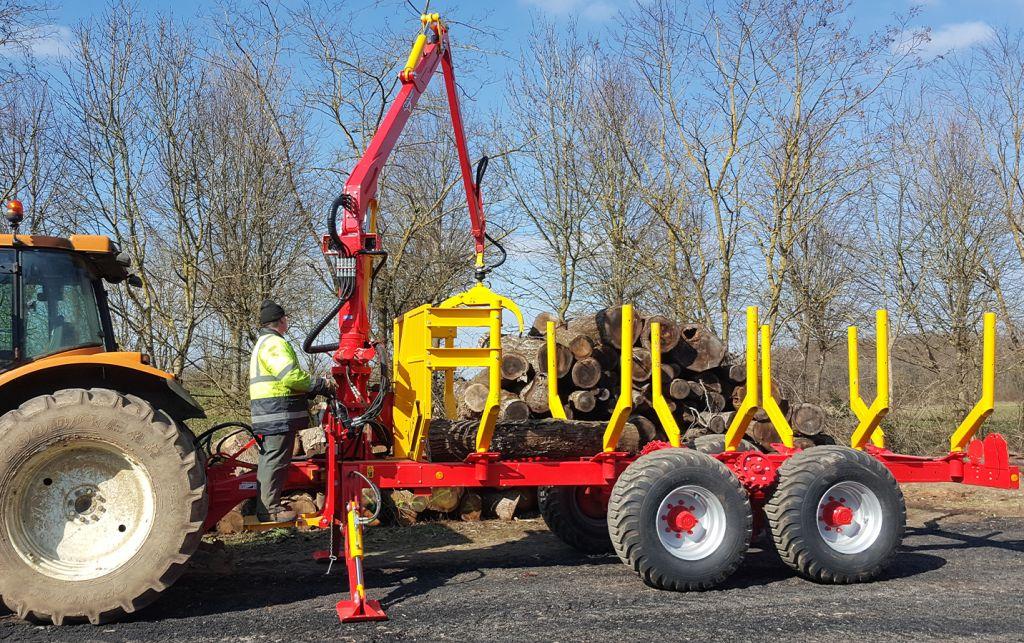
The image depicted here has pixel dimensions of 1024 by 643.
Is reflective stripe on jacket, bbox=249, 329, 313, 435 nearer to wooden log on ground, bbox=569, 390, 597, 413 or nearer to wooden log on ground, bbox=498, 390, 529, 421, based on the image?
wooden log on ground, bbox=498, 390, 529, 421

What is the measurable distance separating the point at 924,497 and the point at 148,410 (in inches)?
362

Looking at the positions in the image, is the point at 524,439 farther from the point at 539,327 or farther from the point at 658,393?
the point at 539,327

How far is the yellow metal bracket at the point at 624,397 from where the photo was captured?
6.28m

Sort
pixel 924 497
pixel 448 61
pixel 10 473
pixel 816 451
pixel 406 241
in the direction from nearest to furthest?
pixel 10 473 < pixel 816 451 < pixel 448 61 < pixel 924 497 < pixel 406 241

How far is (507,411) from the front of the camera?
29.9ft

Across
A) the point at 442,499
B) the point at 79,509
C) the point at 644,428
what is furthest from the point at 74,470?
the point at 644,428

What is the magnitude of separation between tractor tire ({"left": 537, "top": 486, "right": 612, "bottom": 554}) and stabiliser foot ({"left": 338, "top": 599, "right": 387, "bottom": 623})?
2.55 meters

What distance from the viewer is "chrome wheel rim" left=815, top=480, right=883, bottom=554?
6285mm

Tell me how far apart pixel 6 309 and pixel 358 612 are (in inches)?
116

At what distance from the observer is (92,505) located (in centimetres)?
522

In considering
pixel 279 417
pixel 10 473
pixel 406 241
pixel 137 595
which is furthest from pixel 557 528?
pixel 406 241

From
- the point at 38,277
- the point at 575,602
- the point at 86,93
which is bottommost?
the point at 575,602

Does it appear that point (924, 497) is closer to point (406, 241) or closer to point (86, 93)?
point (406, 241)

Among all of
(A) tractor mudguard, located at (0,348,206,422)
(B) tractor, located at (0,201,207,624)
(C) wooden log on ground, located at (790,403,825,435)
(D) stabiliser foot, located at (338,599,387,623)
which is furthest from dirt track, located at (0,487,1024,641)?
(C) wooden log on ground, located at (790,403,825,435)
